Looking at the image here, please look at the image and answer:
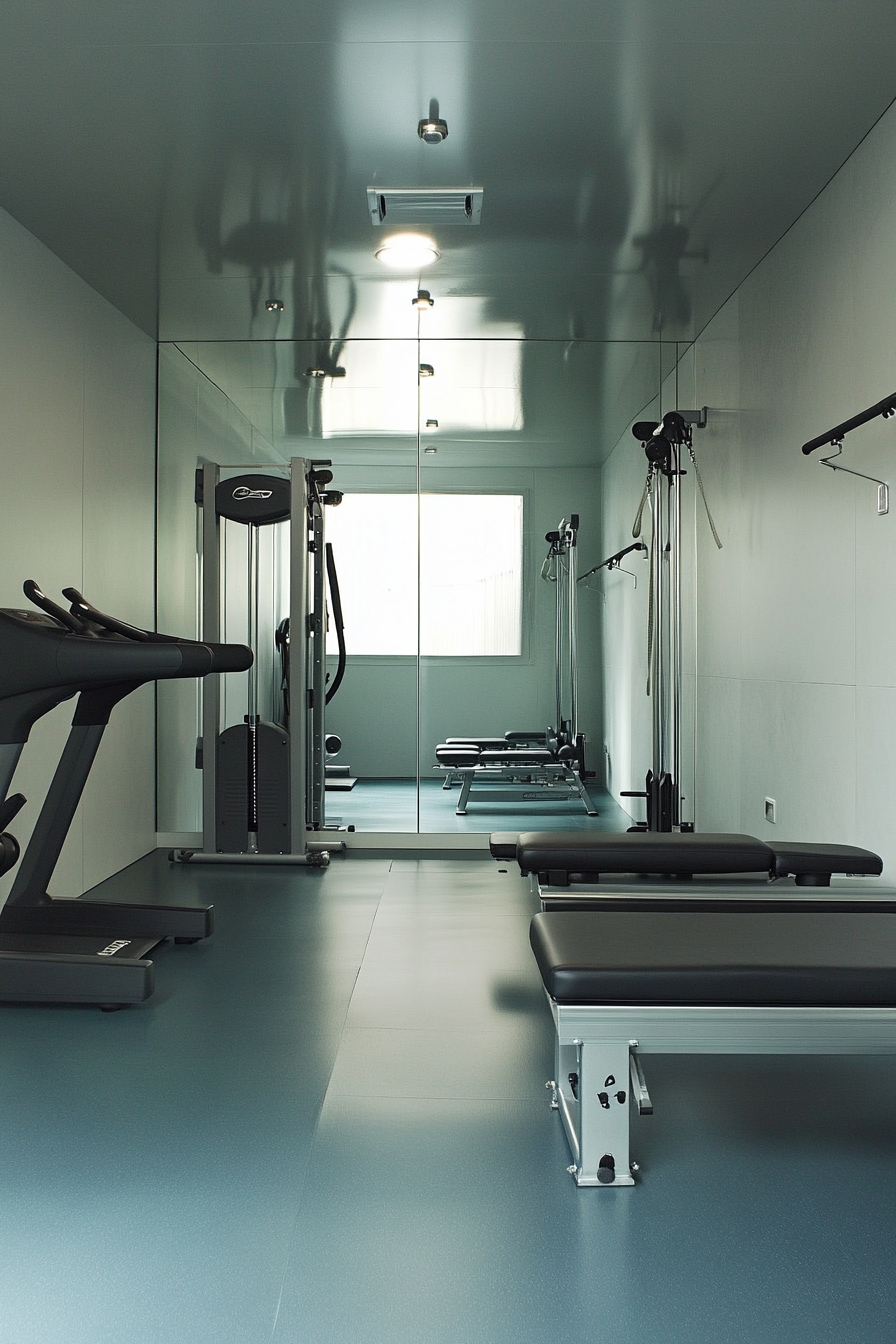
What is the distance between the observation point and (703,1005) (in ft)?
6.37

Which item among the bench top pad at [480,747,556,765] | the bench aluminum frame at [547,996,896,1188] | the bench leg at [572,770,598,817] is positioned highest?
the bench top pad at [480,747,556,765]

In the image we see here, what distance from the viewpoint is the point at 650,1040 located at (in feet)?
6.36

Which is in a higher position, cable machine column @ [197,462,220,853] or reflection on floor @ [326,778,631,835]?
cable machine column @ [197,462,220,853]

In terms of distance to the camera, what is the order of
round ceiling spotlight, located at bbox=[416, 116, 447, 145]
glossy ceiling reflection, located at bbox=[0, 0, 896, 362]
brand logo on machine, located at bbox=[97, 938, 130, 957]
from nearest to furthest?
1. glossy ceiling reflection, located at bbox=[0, 0, 896, 362]
2. brand logo on machine, located at bbox=[97, 938, 130, 957]
3. round ceiling spotlight, located at bbox=[416, 116, 447, 145]

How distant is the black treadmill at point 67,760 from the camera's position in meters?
2.80

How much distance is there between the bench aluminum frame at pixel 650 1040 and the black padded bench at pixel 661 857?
1.29m

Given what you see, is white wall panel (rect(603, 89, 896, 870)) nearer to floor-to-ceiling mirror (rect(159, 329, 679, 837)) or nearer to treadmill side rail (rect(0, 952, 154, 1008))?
floor-to-ceiling mirror (rect(159, 329, 679, 837))

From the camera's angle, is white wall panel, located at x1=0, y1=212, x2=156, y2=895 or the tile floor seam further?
white wall panel, located at x1=0, y1=212, x2=156, y2=895

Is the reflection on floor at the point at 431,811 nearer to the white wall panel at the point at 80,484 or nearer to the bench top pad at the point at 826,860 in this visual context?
the white wall panel at the point at 80,484

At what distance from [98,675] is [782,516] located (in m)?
2.53

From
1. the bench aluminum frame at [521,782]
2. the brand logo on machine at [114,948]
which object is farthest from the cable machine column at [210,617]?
the brand logo on machine at [114,948]

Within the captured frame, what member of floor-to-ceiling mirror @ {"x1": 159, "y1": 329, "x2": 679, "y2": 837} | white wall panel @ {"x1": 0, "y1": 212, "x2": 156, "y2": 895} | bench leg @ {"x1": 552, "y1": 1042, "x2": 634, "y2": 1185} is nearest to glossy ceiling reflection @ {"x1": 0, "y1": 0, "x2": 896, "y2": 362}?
white wall panel @ {"x1": 0, "y1": 212, "x2": 156, "y2": 895}

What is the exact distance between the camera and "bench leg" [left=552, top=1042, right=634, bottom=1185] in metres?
1.92

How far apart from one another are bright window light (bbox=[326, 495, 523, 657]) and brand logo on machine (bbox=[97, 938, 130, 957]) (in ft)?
8.20
